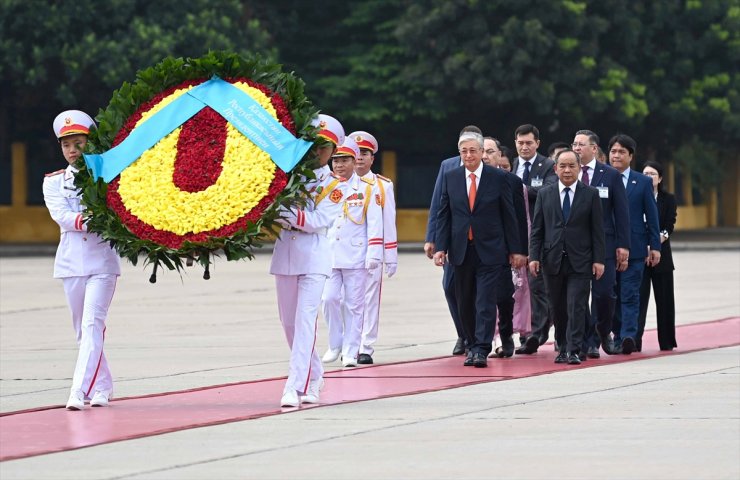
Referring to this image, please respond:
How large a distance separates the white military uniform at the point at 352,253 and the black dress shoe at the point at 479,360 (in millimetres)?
1172

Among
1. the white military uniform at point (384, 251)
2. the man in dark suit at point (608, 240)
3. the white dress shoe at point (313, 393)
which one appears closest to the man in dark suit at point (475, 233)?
the white military uniform at point (384, 251)

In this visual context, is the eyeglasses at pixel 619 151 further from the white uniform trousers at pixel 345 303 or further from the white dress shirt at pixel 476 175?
the white uniform trousers at pixel 345 303

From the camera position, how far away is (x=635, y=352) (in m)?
14.2

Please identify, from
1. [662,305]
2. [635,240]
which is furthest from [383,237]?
[662,305]

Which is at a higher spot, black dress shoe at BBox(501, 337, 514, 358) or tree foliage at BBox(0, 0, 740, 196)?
tree foliage at BBox(0, 0, 740, 196)

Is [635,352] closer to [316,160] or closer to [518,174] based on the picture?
[518,174]

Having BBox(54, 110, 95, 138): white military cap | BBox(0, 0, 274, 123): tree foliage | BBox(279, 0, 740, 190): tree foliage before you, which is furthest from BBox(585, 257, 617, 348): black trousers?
BBox(279, 0, 740, 190): tree foliage

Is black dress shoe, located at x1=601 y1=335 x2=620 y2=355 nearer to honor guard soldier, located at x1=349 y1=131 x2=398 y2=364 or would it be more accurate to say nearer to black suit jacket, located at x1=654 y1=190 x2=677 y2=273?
black suit jacket, located at x1=654 y1=190 x2=677 y2=273

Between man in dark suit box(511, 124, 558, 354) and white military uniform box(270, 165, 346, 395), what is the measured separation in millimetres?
3818

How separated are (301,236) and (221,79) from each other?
43.3 inches

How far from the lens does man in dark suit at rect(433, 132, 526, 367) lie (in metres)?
13.3

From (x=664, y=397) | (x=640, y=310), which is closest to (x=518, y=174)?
(x=640, y=310)

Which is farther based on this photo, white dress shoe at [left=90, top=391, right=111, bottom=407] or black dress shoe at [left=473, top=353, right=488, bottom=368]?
black dress shoe at [left=473, top=353, right=488, bottom=368]

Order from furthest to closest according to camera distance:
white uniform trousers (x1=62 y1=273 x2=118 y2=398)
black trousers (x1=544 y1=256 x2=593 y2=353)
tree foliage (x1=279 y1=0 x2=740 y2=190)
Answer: tree foliage (x1=279 y1=0 x2=740 y2=190) → black trousers (x1=544 y1=256 x2=593 y2=353) → white uniform trousers (x1=62 y1=273 x2=118 y2=398)
